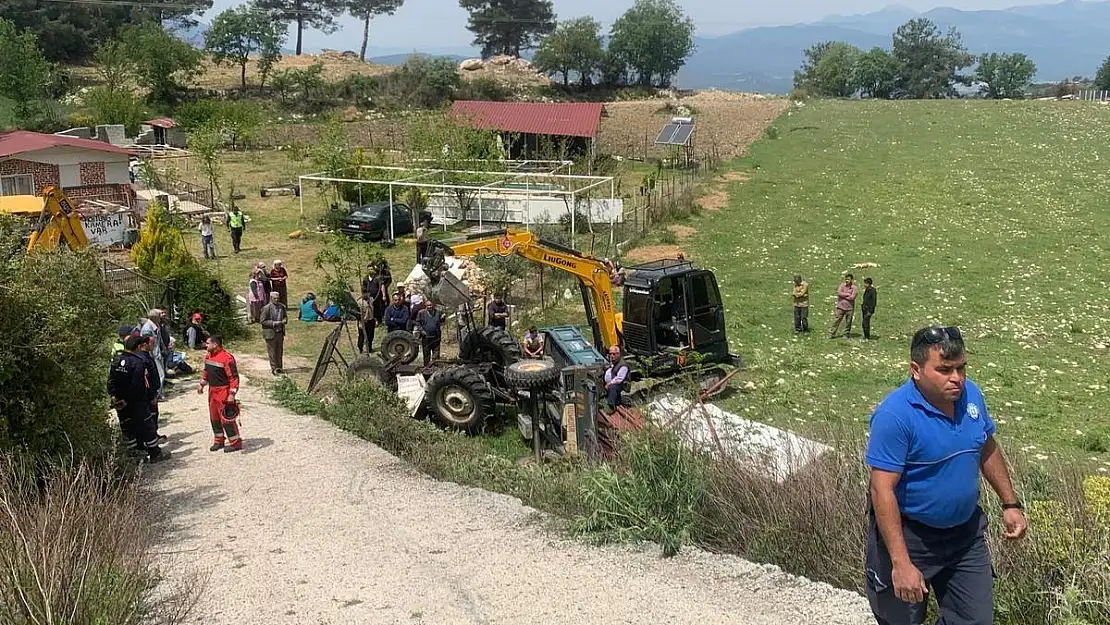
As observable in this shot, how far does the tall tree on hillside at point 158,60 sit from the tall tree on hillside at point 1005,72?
234ft

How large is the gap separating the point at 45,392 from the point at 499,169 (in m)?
27.4

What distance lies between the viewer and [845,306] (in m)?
16.2

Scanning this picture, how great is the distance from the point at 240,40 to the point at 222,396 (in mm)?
67241

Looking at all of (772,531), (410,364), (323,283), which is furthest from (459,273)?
(772,531)

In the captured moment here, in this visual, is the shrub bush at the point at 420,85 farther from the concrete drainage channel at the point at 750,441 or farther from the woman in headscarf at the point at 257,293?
the concrete drainage channel at the point at 750,441

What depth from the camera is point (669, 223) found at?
91.2ft

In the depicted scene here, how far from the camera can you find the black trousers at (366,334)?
16.6m

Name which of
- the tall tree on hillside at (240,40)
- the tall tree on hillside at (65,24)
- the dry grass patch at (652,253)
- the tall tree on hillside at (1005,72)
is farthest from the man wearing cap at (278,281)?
the tall tree on hillside at (1005,72)

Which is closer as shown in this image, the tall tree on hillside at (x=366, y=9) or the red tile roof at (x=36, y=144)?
the red tile roof at (x=36, y=144)

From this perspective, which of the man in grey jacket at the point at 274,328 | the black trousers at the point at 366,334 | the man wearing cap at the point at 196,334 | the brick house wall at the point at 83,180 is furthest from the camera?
the brick house wall at the point at 83,180

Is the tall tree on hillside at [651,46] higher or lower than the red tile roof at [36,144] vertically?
higher

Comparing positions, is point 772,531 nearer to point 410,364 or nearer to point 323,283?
point 410,364

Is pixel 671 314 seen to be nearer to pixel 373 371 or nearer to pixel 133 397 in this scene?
pixel 373 371

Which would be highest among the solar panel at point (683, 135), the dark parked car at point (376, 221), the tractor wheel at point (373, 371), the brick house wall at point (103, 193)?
the solar panel at point (683, 135)
